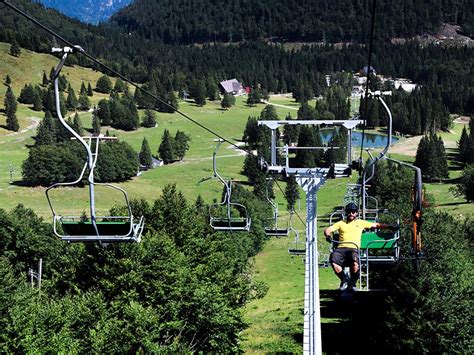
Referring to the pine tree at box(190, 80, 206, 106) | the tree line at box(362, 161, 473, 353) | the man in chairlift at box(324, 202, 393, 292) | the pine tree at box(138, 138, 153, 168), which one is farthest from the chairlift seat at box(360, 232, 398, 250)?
the pine tree at box(190, 80, 206, 106)

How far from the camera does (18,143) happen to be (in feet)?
442

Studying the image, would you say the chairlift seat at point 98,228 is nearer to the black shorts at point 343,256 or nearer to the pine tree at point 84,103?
the black shorts at point 343,256

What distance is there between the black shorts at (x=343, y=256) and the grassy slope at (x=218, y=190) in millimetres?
20768

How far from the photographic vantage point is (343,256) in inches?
576

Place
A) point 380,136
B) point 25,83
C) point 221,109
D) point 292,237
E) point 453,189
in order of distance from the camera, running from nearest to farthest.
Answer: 1. point 292,237
2. point 453,189
3. point 380,136
4. point 25,83
5. point 221,109

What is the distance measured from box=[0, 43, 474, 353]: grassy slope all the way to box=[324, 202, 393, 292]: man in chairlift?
20689 millimetres

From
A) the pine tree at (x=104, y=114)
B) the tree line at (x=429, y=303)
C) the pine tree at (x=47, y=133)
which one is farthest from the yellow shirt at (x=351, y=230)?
the pine tree at (x=104, y=114)

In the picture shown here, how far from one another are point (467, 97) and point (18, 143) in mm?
145501

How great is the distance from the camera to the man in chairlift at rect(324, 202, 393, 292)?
14.3 metres

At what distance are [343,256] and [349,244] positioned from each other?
1.33 feet

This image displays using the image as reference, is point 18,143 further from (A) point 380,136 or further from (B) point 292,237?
(A) point 380,136

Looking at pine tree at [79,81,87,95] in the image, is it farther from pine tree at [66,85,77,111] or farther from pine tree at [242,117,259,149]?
pine tree at [242,117,259,149]

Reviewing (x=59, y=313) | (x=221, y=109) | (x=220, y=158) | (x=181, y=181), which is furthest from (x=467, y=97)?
(x=59, y=313)

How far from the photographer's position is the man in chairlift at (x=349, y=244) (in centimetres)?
1429
